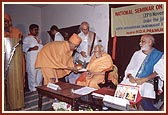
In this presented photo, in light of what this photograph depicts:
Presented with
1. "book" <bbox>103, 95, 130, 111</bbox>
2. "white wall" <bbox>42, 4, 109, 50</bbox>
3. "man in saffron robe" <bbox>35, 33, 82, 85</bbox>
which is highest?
"white wall" <bbox>42, 4, 109, 50</bbox>

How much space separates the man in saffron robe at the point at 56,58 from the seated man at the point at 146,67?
690mm

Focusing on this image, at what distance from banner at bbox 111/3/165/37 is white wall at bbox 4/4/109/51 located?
155 mm

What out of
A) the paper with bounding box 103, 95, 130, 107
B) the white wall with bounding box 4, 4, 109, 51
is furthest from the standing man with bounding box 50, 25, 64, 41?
the paper with bounding box 103, 95, 130, 107

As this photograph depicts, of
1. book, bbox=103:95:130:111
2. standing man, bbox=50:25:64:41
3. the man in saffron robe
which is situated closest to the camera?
book, bbox=103:95:130:111

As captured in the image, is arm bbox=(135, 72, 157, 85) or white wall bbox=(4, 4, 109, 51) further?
white wall bbox=(4, 4, 109, 51)

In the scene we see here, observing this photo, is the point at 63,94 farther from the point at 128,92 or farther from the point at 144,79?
the point at 144,79

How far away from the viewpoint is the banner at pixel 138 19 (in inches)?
80.8

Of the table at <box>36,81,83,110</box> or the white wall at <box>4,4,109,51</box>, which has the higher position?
the white wall at <box>4,4,109,51</box>

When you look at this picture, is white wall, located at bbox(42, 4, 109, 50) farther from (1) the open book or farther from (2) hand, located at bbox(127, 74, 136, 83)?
(1) the open book

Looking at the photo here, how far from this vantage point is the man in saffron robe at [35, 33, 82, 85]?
7.78ft

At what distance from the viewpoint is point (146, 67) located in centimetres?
212

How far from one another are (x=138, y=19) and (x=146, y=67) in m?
0.51

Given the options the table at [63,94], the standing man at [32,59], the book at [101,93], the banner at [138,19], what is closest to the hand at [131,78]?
the banner at [138,19]

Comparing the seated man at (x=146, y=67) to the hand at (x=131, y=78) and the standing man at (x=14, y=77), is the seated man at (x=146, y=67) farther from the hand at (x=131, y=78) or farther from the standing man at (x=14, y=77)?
the standing man at (x=14, y=77)
